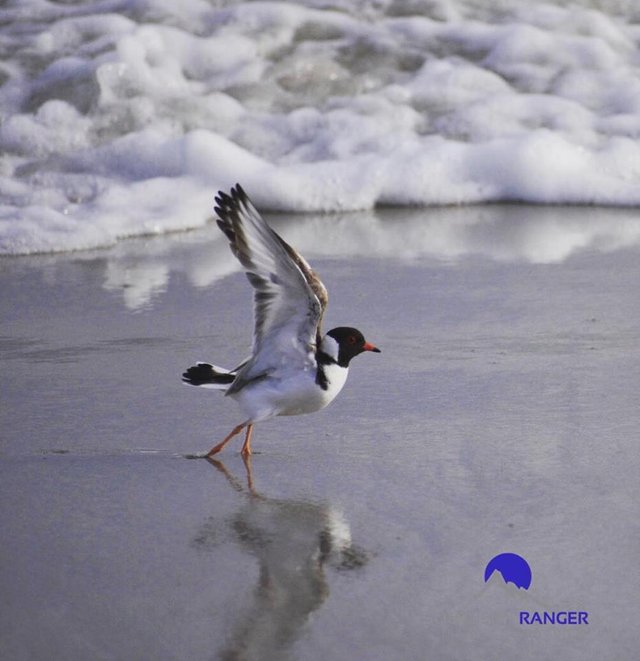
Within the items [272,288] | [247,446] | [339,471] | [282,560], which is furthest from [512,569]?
[272,288]

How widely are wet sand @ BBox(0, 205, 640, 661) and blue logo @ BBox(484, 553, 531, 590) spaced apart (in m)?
0.02

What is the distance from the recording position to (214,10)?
Result: 10266 mm

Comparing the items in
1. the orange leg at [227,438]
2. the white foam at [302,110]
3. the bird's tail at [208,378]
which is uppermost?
the bird's tail at [208,378]

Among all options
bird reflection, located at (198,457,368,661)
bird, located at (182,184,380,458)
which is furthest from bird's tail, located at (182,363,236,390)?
bird reflection, located at (198,457,368,661)

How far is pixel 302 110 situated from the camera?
8.88 metres

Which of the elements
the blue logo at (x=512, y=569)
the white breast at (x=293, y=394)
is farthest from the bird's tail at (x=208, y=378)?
the blue logo at (x=512, y=569)

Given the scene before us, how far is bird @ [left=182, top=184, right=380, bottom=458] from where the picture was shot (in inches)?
158

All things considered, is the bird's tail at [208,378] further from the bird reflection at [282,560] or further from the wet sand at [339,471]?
the bird reflection at [282,560]

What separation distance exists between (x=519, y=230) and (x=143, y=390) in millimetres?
3115

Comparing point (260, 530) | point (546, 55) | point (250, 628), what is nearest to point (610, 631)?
point (250, 628)

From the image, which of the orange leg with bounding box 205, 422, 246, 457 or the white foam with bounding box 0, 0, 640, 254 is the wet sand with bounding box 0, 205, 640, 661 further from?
the white foam with bounding box 0, 0, 640, 254

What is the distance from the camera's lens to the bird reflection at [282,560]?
2746mm

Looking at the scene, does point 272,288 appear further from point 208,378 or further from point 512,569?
point 512,569

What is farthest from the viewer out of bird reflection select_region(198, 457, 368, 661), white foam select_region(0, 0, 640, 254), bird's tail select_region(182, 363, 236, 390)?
white foam select_region(0, 0, 640, 254)
